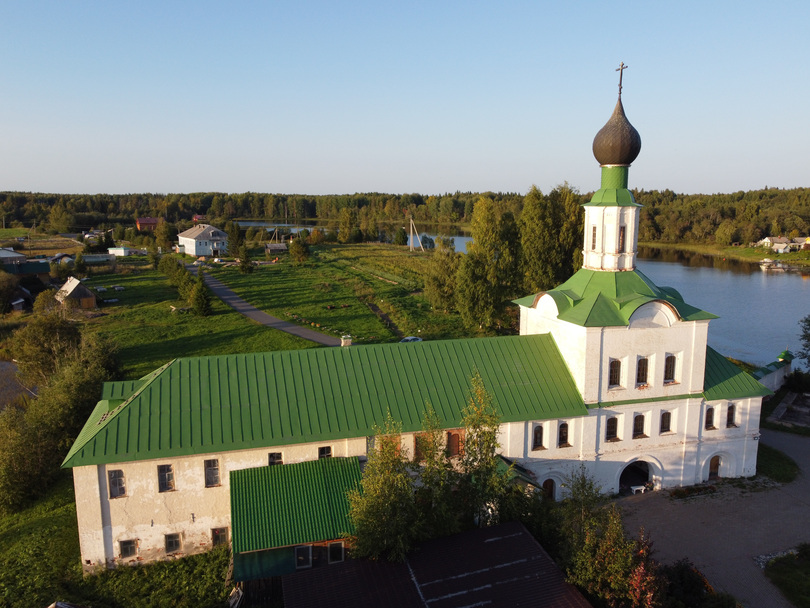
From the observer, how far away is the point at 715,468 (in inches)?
686

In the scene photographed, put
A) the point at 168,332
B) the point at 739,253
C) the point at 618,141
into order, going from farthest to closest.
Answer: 1. the point at 739,253
2. the point at 168,332
3. the point at 618,141

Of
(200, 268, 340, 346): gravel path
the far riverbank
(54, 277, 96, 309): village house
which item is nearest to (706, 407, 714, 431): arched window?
(200, 268, 340, 346): gravel path

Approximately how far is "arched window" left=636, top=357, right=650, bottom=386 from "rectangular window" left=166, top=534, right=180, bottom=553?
12335 millimetres

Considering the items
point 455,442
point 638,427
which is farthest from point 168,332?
point 638,427

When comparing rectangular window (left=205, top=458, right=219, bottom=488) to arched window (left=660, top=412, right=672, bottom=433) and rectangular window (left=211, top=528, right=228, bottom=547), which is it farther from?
arched window (left=660, top=412, right=672, bottom=433)

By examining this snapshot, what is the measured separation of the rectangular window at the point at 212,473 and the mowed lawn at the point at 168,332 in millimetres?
13318

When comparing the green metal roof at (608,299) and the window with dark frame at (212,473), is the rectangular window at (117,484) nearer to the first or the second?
the window with dark frame at (212,473)

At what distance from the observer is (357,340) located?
3198 centimetres

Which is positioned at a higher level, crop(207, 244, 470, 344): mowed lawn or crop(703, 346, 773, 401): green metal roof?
crop(703, 346, 773, 401): green metal roof

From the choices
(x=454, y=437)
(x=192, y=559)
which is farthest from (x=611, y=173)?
(x=192, y=559)

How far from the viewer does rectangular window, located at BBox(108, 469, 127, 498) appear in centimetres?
1319

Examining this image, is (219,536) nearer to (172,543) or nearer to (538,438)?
(172,543)

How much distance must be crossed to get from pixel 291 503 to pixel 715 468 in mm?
12446

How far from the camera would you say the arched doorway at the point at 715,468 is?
56.9 feet
